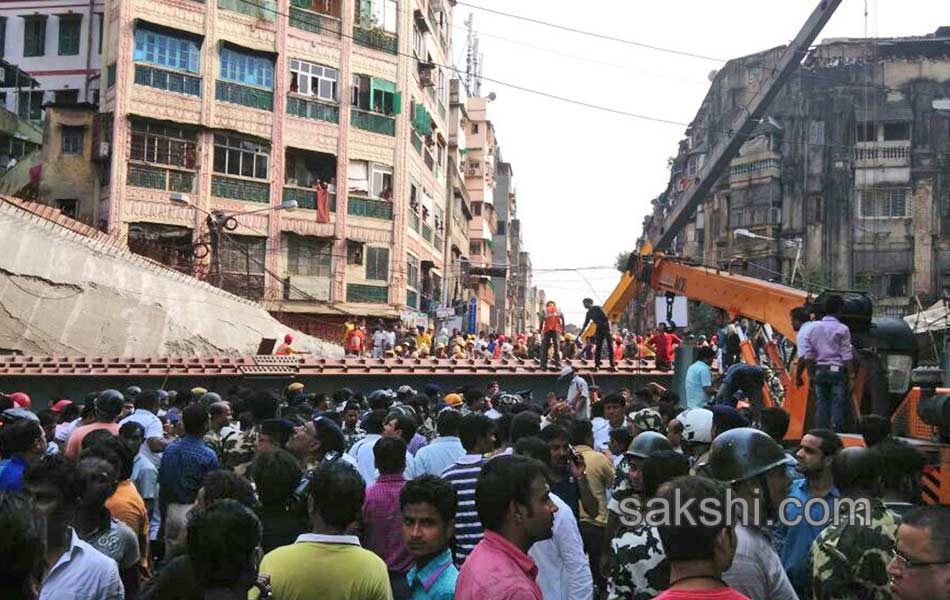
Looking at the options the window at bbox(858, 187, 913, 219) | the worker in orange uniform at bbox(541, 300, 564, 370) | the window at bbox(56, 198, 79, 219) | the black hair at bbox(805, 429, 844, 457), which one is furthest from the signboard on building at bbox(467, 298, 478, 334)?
the black hair at bbox(805, 429, 844, 457)

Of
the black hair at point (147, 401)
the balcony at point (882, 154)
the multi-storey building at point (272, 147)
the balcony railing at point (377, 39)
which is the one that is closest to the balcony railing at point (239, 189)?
the multi-storey building at point (272, 147)

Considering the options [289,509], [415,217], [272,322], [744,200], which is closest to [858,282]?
[744,200]

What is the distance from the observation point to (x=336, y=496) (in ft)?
15.6

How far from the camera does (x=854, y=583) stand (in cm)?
458

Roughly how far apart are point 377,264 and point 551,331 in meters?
18.0

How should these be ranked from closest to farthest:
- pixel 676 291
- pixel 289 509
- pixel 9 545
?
pixel 9 545, pixel 289 509, pixel 676 291

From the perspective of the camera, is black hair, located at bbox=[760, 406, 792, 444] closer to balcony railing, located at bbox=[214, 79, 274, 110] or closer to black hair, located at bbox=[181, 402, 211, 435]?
black hair, located at bbox=[181, 402, 211, 435]

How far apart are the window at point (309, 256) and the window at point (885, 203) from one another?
2816 cm

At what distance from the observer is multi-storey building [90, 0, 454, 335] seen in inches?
1426

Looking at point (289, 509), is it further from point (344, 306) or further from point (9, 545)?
point (344, 306)

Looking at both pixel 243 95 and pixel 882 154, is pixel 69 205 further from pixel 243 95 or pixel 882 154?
pixel 882 154

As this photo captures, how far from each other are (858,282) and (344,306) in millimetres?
26595

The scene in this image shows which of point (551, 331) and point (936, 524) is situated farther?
point (551, 331)

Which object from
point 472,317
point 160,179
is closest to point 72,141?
point 160,179
